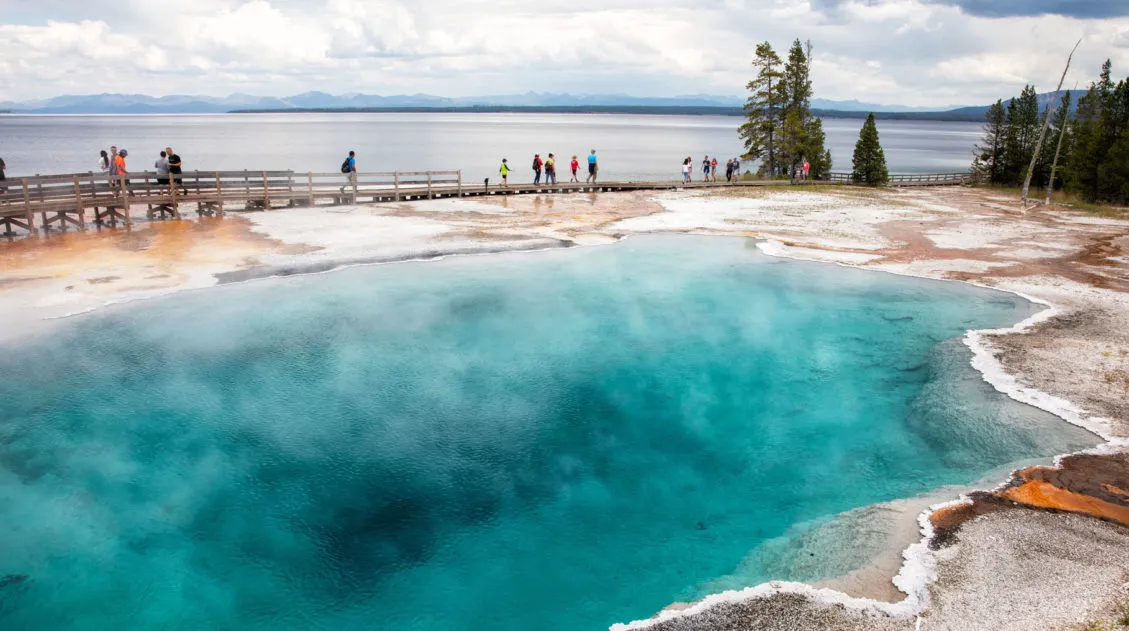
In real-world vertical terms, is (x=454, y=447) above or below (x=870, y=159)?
below

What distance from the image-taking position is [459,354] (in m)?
15.6

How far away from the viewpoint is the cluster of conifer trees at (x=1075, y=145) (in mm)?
43300

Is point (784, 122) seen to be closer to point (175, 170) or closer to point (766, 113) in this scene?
point (766, 113)

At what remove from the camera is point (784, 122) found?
2338 inches

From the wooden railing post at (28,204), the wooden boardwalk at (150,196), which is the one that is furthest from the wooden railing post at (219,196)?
the wooden railing post at (28,204)

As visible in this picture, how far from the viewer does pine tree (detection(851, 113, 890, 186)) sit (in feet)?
182

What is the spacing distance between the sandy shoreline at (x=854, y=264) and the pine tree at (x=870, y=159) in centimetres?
1172

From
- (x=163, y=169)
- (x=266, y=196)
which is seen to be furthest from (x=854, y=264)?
(x=163, y=169)

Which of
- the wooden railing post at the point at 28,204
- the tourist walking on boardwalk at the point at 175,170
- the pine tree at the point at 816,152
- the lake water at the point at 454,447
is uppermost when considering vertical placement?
the pine tree at the point at 816,152

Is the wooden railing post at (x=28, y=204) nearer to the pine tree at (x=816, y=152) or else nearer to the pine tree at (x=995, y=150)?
the pine tree at (x=816, y=152)

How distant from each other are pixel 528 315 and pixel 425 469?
7.61 metres

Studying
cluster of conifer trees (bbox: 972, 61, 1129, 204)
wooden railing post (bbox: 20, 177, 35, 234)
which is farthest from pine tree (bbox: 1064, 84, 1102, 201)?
wooden railing post (bbox: 20, 177, 35, 234)

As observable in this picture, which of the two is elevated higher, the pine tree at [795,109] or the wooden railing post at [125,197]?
the pine tree at [795,109]

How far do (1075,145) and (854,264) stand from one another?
3996cm
